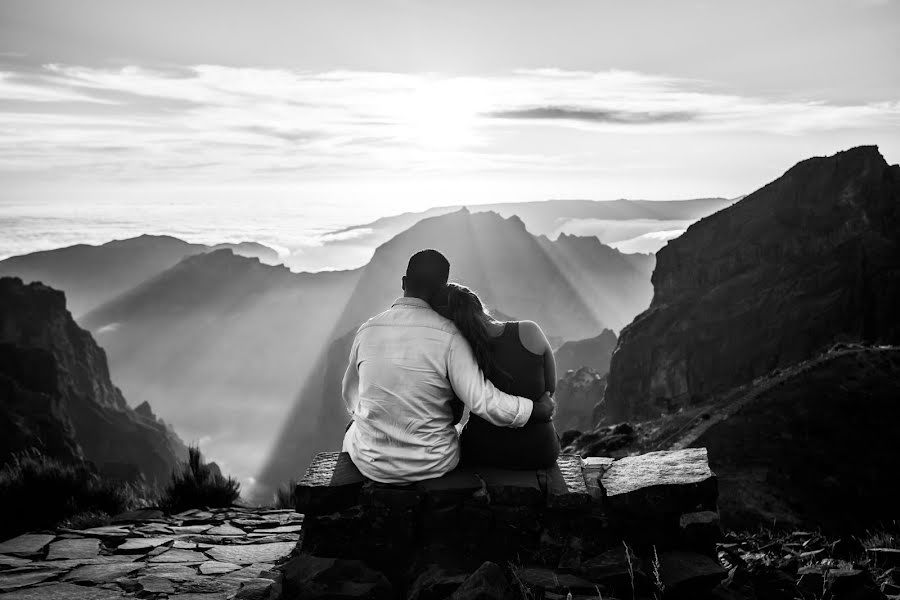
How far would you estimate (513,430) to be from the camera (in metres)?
5.52

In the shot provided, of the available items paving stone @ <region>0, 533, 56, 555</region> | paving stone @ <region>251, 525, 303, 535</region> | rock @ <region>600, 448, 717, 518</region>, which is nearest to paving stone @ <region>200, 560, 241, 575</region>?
paving stone @ <region>251, 525, 303, 535</region>

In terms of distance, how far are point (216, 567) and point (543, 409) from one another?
11.4 feet

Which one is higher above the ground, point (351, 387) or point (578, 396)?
point (351, 387)

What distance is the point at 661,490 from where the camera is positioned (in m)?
5.24

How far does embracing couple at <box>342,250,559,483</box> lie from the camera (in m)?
5.09

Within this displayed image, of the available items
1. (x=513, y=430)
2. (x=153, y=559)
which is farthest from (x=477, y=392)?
(x=153, y=559)

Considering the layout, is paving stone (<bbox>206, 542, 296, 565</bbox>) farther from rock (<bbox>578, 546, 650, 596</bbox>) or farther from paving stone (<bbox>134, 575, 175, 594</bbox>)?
rock (<bbox>578, 546, 650, 596</bbox>)

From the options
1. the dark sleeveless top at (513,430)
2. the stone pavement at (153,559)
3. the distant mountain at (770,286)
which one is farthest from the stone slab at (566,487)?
the distant mountain at (770,286)

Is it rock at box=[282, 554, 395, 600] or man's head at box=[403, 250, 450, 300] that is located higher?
man's head at box=[403, 250, 450, 300]

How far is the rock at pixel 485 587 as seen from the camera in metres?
4.33

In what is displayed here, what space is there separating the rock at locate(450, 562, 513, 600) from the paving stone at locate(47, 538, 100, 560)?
13.8 ft

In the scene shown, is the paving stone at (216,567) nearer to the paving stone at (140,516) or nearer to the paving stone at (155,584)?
the paving stone at (155,584)

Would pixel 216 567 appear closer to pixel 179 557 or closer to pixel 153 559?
pixel 179 557

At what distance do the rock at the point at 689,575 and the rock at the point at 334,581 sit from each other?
190 cm
